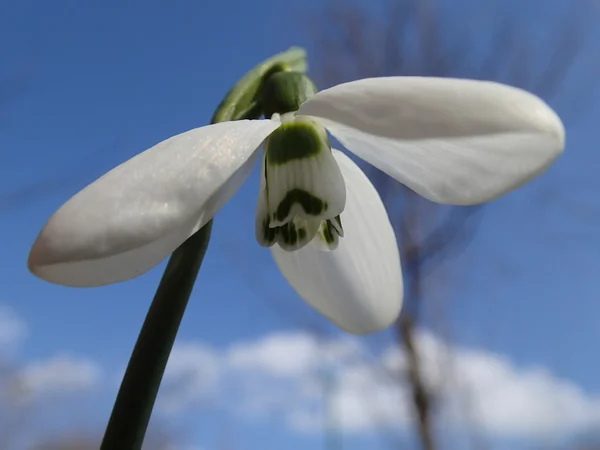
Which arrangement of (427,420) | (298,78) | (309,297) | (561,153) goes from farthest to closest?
(427,420) → (309,297) → (298,78) → (561,153)

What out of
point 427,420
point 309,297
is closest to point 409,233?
point 427,420

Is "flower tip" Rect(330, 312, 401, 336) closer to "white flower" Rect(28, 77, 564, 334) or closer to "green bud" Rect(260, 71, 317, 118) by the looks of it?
"white flower" Rect(28, 77, 564, 334)

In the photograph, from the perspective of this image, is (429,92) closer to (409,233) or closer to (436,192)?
(436,192)

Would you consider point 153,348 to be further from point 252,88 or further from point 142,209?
point 252,88

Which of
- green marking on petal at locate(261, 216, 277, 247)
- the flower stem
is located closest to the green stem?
the flower stem

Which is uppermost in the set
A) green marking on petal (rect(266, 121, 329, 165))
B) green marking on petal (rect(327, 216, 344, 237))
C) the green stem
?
green marking on petal (rect(266, 121, 329, 165))

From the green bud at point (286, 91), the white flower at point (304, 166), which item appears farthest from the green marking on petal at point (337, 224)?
the green bud at point (286, 91)

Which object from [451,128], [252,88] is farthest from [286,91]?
[451,128]
